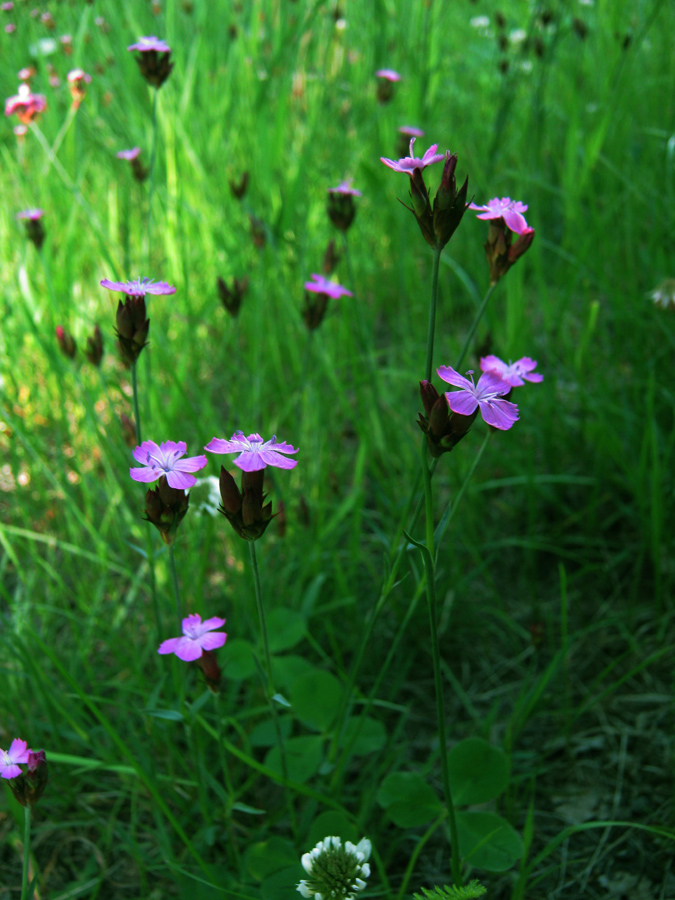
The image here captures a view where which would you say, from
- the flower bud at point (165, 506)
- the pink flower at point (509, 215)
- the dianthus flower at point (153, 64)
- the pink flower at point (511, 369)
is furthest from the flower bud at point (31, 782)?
the dianthus flower at point (153, 64)

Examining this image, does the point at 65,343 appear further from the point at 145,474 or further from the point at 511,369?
the point at 511,369

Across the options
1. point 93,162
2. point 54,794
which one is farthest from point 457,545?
point 93,162

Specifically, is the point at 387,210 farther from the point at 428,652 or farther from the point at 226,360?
the point at 428,652

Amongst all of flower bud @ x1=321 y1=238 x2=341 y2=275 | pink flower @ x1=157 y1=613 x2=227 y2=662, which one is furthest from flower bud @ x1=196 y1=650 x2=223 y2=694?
flower bud @ x1=321 y1=238 x2=341 y2=275

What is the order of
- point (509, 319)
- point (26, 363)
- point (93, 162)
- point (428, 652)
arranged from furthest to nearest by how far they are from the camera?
point (93, 162) → point (26, 363) → point (509, 319) → point (428, 652)

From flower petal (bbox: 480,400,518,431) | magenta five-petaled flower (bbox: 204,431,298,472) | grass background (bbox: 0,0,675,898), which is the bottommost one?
grass background (bbox: 0,0,675,898)

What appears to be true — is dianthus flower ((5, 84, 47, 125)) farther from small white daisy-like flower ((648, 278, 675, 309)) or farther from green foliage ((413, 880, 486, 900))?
green foliage ((413, 880, 486, 900))
